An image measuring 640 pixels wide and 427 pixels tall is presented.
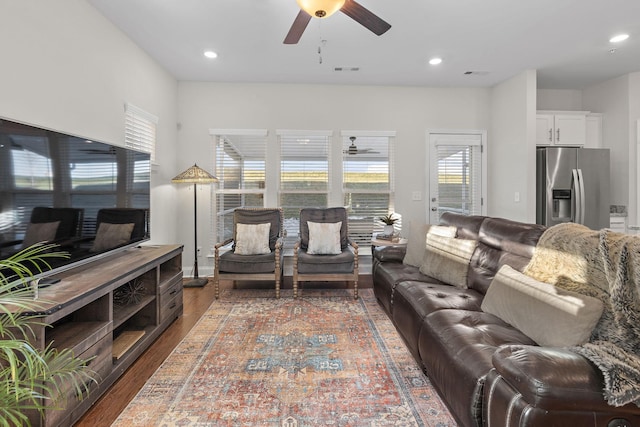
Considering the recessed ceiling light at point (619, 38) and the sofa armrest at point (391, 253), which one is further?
the sofa armrest at point (391, 253)

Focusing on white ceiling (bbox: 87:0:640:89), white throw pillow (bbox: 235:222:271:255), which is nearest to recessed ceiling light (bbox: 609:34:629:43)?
white ceiling (bbox: 87:0:640:89)

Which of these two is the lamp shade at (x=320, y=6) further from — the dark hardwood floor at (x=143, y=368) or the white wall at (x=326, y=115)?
the white wall at (x=326, y=115)

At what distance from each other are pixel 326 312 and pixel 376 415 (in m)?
1.51

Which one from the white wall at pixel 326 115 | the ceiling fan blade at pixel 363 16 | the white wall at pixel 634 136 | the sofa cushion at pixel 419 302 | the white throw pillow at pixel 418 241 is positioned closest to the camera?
the ceiling fan blade at pixel 363 16

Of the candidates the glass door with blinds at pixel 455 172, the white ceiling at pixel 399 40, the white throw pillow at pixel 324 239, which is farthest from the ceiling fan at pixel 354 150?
the white throw pillow at pixel 324 239

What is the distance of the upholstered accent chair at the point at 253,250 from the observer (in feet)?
12.0

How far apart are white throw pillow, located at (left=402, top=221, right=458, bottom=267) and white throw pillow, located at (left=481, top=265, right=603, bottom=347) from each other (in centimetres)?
114

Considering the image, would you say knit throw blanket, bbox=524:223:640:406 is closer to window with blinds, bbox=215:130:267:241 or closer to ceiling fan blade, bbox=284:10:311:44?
ceiling fan blade, bbox=284:10:311:44

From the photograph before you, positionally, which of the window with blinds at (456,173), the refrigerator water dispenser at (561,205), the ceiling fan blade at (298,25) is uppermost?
the ceiling fan blade at (298,25)

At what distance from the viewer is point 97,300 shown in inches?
76.2

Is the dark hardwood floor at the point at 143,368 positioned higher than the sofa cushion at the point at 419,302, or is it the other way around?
the sofa cushion at the point at 419,302

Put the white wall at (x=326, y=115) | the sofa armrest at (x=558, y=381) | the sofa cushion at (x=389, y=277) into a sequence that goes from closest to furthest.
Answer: the sofa armrest at (x=558, y=381), the sofa cushion at (x=389, y=277), the white wall at (x=326, y=115)

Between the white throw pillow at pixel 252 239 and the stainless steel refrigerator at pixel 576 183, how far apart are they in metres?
3.60

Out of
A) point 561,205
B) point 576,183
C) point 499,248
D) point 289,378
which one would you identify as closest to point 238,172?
point 289,378
